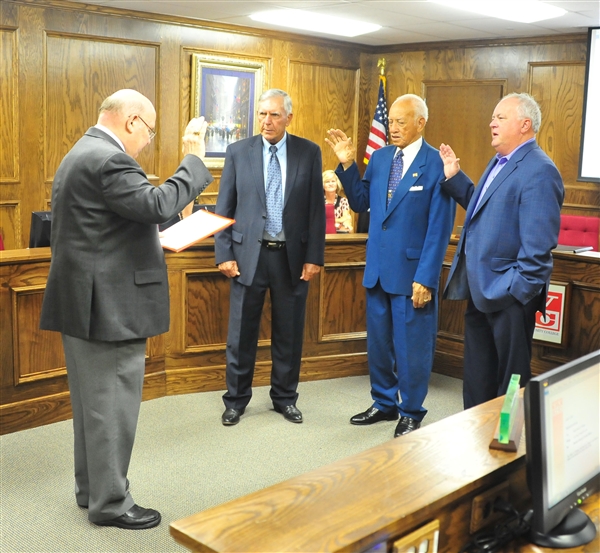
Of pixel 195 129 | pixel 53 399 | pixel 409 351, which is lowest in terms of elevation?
pixel 53 399

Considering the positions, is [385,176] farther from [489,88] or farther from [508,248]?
[489,88]

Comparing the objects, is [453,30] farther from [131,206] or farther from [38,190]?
[131,206]

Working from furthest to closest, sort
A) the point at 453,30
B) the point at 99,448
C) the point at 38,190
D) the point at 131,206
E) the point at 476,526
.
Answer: the point at 453,30 < the point at 38,190 < the point at 99,448 < the point at 131,206 < the point at 476,526

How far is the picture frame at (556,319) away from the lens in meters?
4.50

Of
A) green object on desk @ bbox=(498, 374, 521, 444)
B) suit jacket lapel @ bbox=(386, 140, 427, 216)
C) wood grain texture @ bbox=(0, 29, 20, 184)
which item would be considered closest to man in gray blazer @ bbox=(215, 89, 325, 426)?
suit jacket lapel @ bbox=(386, 140, 427, 216)

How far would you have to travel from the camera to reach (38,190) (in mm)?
6062

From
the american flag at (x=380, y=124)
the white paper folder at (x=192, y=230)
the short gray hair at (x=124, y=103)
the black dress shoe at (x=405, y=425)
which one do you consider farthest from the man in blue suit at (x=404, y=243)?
the american flag at (x=380, y=124)

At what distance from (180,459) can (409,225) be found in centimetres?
155

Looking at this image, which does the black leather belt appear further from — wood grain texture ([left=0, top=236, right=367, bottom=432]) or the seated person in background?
the seated person in background

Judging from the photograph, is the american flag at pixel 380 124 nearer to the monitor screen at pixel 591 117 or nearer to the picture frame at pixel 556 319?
the monitor screen at pixel 591 117

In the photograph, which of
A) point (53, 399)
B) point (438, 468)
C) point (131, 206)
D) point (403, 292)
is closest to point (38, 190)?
point (53, 399)

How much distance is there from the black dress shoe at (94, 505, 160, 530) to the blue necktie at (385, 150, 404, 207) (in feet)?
6.10

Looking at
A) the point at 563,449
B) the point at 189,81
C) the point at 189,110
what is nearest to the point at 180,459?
the point at 563,449

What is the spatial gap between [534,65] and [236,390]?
4.43 m
